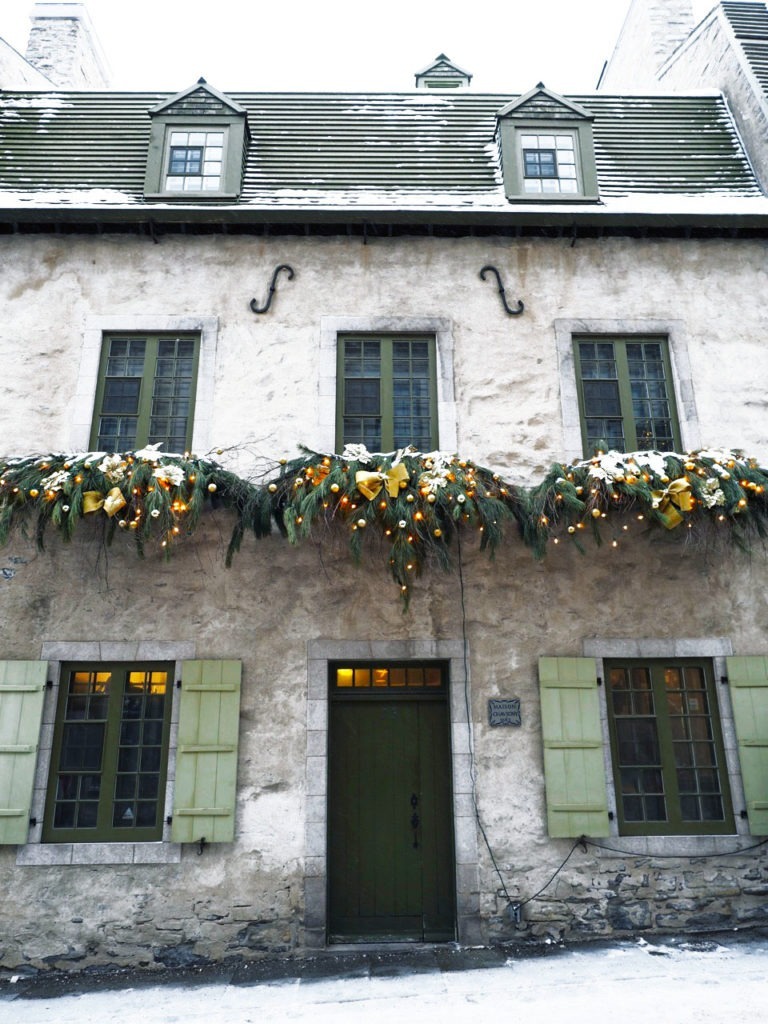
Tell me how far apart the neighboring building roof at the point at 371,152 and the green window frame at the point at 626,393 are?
141 centimetres

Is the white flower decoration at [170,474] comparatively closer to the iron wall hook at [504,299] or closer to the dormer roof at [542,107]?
the iron wall hook at [504,299]

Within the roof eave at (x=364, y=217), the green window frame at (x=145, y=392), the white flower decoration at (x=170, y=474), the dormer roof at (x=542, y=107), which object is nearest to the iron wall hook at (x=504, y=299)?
the roof eave at (x=364, y=217)

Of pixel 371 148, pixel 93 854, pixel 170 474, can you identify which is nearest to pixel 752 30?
pixel 371 148

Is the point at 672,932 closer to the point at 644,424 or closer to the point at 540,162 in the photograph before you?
the point at 644,424

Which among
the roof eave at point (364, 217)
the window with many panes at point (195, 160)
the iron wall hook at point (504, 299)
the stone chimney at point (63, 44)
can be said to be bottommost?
the iron wall hook at point (504, 299)

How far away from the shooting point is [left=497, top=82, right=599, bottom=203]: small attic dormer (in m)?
7.88

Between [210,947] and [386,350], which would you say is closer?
[210,947]

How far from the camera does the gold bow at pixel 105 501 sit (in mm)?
5832

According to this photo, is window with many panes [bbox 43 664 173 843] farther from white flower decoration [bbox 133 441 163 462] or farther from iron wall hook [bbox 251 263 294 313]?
iron wall hook [bbox 251 263 294 313]

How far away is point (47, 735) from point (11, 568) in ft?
4.89

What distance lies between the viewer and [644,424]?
7.14 m

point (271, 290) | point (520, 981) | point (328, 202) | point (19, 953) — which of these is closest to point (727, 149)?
point (328, 202)

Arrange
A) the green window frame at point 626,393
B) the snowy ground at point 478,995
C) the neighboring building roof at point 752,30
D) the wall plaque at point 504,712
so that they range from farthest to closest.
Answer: the neighboring building roof at point 752,30 → the green window frame at point 626,393 → the wall plaque at point 504,712 → the snowy ground at point 478,995

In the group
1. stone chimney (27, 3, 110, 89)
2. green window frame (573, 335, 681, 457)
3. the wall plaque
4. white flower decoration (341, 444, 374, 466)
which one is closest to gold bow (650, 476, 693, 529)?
green window frame (573, 335, 681, 457)
